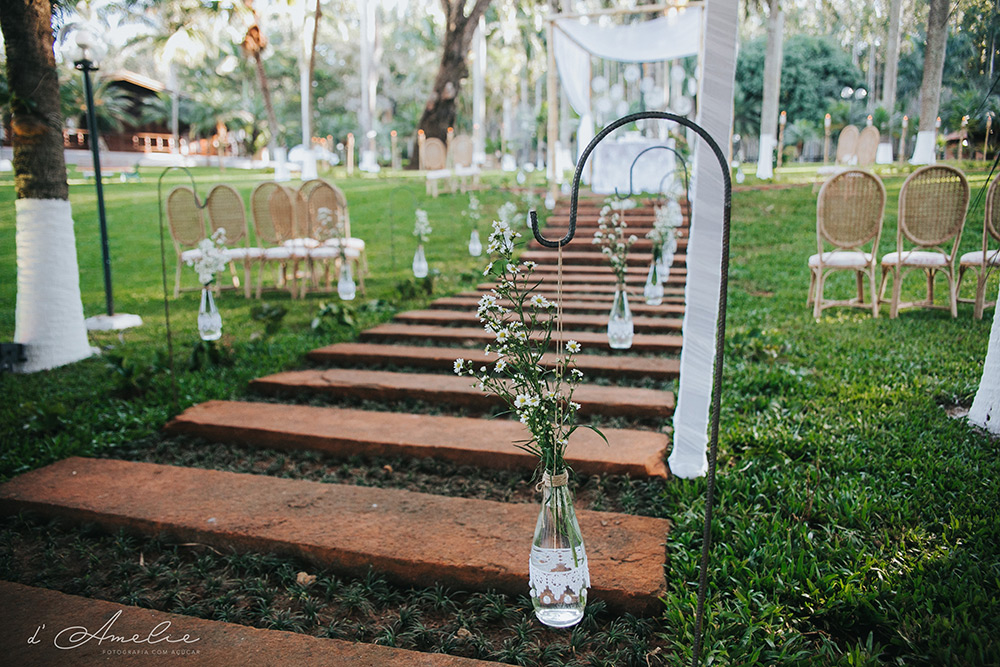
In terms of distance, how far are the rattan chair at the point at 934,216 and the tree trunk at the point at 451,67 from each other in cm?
1166

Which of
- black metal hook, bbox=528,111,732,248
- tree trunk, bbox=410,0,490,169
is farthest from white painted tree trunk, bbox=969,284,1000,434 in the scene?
tree trunk, bbox=410,0,490,169

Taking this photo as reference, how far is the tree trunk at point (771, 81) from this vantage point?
12.2 metres

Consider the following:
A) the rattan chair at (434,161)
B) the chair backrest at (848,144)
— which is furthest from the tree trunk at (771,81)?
the rattan chair at (434,161)

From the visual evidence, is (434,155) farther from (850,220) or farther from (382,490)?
(382,490)

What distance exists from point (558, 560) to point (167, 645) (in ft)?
3.65

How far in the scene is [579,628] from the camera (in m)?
1.86

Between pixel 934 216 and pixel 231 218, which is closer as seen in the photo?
pixel 934 216

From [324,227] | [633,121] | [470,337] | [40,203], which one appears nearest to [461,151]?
[324,227]

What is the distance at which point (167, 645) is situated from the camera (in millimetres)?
1770

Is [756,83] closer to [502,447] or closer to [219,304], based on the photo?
[219,304]

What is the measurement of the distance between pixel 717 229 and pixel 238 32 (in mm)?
20149

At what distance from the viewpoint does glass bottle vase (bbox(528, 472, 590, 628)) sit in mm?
1582

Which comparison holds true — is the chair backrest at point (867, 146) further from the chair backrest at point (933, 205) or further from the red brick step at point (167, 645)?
the red brick step at point (167, 645)

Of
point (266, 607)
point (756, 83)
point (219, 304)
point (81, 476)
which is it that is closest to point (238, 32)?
point (219, 304)
